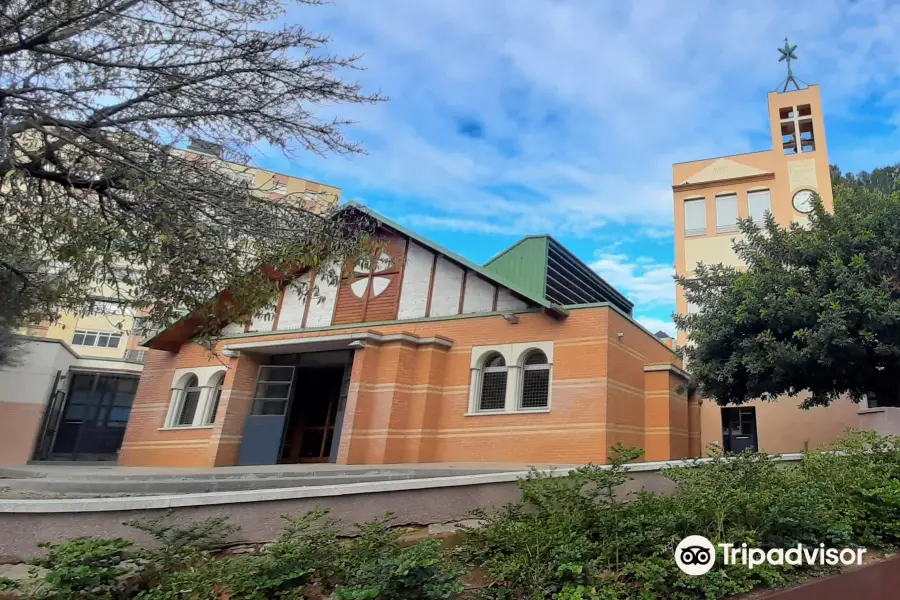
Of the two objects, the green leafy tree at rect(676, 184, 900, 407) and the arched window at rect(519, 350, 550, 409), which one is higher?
the green leafy tree at rect(676, 184, 900, 407)

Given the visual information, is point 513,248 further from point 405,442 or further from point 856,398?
point 856,398

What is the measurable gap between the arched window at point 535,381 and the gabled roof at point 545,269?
4.49ft

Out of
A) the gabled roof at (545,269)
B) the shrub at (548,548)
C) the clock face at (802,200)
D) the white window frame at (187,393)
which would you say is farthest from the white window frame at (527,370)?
the clock face at (802,200)

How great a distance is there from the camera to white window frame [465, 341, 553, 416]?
1281 cm

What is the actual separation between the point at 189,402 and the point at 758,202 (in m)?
21.1

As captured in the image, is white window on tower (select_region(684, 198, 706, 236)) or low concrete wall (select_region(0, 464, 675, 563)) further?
white window on tower (select_region(684, 198, 706, 236))

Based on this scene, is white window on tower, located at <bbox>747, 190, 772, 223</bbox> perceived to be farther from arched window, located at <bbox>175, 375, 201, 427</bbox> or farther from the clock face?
arched window, located at <bbox>175, 375, 201, 427</bbox>

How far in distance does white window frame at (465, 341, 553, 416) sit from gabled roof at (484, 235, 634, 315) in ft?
3.98

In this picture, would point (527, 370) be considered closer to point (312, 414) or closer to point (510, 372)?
point (510, 372)

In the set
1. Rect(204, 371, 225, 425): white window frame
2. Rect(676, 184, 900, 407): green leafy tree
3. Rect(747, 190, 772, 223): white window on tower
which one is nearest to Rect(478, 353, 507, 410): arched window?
Rect(676, 184, 900, 407): green leafy tree

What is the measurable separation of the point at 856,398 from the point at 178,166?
46.6 feet

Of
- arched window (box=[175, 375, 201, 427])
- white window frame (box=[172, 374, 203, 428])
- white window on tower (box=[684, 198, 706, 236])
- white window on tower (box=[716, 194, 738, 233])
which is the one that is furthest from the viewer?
white window on tower (box=[684, 198, 706, 236])

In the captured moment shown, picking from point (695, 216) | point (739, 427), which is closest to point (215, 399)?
point (739, 427)

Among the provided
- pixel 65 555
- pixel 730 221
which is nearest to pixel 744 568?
pixel 65 555
